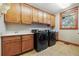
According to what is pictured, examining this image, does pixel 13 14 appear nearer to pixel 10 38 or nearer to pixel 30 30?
pixel 10 38

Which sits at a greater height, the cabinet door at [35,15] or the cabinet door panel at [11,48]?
the cabinet door at [35,15]

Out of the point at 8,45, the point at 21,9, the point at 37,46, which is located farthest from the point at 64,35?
the point at 8,45

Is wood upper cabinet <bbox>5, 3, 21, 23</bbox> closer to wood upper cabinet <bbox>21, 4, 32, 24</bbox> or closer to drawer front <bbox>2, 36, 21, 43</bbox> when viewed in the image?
wood upper cabinet <bbox>21, 4, 32, 24</bbox>

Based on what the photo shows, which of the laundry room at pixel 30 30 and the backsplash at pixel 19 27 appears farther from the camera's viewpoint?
the backsplash at pixel 19 27

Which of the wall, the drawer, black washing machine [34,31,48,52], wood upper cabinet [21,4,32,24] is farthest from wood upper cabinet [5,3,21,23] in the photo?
the wall

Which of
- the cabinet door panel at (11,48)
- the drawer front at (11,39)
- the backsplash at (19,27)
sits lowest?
the cabinet door panel at (11,48)

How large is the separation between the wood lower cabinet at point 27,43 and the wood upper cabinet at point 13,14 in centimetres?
63

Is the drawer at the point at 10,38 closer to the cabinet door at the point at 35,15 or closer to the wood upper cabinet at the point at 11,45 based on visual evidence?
the wood upper cabinet at the point at 11,45

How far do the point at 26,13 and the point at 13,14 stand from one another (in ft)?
1.80

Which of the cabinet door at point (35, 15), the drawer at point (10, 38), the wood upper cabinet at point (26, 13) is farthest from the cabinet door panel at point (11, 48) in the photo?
the cabinet door at point (35, 15)

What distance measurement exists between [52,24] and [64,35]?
969mm

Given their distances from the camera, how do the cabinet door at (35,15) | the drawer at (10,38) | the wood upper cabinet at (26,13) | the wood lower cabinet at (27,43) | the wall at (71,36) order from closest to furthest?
the drawer at (10,38) → the wood lower cabinet at (27,43) → the wood upper cabinet at (26,13) → the cabinet door at (35,15) → the wall at (71,36)

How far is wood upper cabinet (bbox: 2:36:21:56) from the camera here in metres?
1.73

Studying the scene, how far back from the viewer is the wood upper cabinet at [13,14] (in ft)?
6.62
